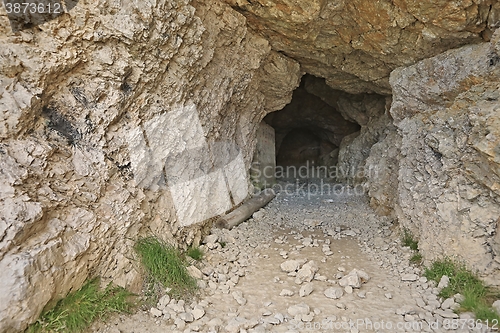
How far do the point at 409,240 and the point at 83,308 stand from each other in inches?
163

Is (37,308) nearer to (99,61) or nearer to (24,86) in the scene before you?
(24,86)

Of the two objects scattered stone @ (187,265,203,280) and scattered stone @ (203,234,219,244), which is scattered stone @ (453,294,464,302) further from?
scattered stone @ (203,234,219,244)

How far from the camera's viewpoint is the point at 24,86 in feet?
10.1

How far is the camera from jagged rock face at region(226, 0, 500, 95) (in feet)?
13.3

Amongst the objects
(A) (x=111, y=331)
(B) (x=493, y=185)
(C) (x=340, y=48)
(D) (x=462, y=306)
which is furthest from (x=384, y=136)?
(A) (x=111, y=331)

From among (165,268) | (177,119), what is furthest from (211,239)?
(177,119)

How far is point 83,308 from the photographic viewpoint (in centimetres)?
292

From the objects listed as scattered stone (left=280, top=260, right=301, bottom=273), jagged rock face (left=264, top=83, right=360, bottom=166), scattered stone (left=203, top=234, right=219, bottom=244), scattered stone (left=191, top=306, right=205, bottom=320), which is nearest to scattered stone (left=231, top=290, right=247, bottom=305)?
scattered stone (left=191, top=306, right=205, bottom=320)

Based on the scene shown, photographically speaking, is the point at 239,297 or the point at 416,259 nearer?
the point at 239,297

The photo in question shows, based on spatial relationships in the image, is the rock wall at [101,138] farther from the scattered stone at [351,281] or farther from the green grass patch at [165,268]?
the scattered stone at [351,281]

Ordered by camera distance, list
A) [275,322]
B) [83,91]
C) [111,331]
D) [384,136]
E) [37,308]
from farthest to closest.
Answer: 1. [384,136]
2. [83,91]
3. [275,322]
4. [111,331]
5. [37,308]

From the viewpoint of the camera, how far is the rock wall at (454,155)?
342 cm

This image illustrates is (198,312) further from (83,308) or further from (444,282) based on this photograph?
(444,282)

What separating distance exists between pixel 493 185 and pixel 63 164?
4.36 metres
